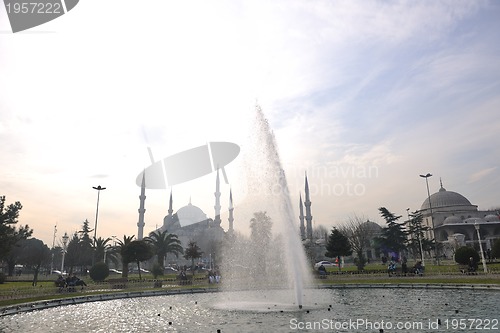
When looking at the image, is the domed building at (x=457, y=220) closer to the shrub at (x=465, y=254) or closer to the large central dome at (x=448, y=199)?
the large central dome at (x=448, y=199)

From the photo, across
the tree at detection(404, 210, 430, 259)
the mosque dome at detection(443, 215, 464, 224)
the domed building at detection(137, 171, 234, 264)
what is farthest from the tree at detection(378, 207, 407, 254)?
the domed building at detection(137, 171, 234, 264)

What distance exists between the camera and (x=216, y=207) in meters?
85.9

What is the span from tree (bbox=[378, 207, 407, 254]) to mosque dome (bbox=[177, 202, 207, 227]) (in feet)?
226

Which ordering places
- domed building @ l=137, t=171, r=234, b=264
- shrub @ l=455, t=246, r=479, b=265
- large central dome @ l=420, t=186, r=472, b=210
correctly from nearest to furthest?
1. shrub @ l=455, t=246, r=479, b=265
2. large central dome @ l=420, t=186, r=472, b=210
3. domed building @ l=137, t=171, r=234, b=264

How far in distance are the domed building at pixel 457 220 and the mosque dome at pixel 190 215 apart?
6279cm

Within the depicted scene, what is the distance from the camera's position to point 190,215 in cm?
11294

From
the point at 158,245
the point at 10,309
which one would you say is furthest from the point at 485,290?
the point at 158,245

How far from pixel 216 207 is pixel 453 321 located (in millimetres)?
77473

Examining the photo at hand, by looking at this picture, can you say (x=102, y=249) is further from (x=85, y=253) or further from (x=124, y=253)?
(x=85, y=253)

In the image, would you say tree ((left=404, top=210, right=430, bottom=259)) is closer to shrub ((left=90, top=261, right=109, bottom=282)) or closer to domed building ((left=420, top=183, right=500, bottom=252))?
domed building ((left=420, top=183, right=500, bottom=252))

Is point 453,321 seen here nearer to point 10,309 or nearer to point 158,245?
point 10,309

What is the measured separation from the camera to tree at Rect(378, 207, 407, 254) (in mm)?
52562

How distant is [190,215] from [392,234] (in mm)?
71551

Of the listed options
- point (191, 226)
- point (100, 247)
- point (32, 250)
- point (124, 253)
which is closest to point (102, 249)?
point (100, 247)
